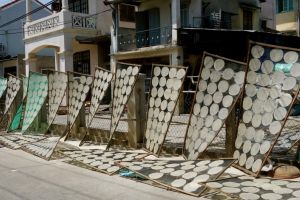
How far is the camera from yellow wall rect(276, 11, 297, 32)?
84.2 feet

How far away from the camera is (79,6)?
2647cm

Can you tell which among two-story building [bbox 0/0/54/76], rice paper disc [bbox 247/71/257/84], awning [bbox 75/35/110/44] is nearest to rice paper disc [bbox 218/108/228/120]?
rice paper disc [bbox 247/71/257/84]

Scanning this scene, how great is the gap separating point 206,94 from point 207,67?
19.7 inches

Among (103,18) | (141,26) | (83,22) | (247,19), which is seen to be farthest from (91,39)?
(247,19)

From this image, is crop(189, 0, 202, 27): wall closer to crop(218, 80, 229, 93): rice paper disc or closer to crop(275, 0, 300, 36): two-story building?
crop(275, 0, 300, 36): two-story building

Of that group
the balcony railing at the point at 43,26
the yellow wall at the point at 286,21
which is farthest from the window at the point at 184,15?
the yellow wall at the point at 286,21

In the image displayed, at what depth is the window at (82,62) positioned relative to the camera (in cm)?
2589

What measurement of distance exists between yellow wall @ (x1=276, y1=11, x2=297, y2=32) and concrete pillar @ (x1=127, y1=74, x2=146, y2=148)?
60.5ft

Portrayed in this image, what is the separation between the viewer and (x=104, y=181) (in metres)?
6.86

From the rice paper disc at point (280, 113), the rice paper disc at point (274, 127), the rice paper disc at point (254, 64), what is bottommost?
the rice paper disc at point (274, 127)

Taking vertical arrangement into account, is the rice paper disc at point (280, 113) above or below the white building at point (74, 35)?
below

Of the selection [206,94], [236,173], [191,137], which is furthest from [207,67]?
[236,173]

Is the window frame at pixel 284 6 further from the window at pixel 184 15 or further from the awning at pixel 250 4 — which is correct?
the window at pixel 184 15

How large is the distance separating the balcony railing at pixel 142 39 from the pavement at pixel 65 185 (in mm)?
14064
